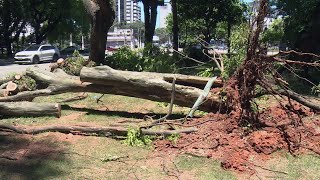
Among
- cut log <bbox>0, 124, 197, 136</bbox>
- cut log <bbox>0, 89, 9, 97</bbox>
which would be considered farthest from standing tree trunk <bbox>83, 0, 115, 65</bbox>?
cut log <bbox>0, 124, 197, 136</bbox>

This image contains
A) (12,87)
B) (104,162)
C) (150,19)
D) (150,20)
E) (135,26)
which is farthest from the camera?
(135,26)

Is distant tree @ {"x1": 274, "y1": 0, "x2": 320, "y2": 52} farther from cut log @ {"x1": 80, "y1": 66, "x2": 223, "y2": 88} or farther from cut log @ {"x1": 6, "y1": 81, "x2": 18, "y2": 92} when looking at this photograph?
cut log @ {"x1": 6, "y1": 81, "x2": 18, "y2": 92}

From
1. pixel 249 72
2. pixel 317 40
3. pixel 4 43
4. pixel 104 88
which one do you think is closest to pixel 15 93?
pixel 104 88

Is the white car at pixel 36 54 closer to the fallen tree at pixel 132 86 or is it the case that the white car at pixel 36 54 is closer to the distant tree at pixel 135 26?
the fallen tree at pixel 132 86

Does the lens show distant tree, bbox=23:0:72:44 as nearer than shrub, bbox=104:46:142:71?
No

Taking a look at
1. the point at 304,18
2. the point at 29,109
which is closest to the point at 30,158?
the point at 29,109

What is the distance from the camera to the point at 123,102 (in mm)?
10055

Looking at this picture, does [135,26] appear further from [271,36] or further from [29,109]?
[29,109]

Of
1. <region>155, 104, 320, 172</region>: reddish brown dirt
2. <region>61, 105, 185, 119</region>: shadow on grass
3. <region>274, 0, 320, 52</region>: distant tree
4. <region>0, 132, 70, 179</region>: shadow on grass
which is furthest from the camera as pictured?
<region>274, 0, 320, 52</region>: distant tree

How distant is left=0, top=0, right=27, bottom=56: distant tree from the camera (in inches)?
1409

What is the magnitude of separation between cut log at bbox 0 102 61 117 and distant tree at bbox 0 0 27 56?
29566 millimetres

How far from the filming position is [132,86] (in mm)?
8156

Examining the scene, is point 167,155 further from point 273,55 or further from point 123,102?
point 123,102

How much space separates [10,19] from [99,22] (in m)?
25.1
